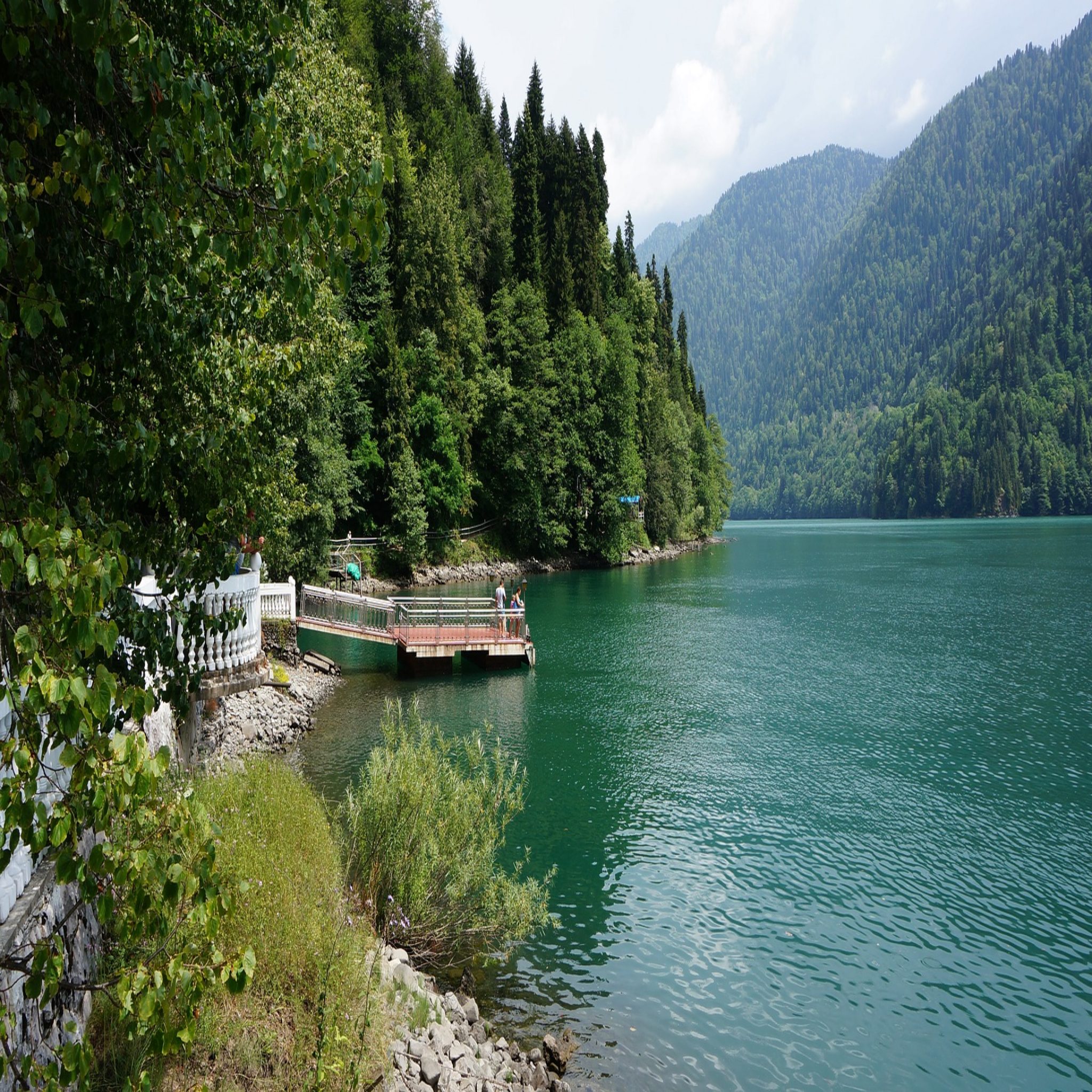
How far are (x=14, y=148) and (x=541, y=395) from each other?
195ft

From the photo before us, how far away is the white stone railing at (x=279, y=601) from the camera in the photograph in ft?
81.0

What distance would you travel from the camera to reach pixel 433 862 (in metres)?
9.41

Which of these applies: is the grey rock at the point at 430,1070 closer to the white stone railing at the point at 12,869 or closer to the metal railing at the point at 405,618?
the white stone railing at the point at 12,869

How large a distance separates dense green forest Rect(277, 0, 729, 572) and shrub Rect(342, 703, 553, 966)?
88.5ft

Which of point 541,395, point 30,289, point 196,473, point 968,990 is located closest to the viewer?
point 30,289

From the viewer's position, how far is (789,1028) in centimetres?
938

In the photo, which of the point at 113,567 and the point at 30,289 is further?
the point at 30,289

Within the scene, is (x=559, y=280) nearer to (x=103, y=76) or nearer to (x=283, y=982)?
(x=283, y=982)

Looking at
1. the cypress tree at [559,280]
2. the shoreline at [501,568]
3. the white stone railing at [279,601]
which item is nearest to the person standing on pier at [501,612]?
the white stone railing at [279,601]

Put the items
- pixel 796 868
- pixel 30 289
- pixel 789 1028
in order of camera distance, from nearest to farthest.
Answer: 1. pixel 30 289
2. pixel 789 1028
3. pixel 796 868

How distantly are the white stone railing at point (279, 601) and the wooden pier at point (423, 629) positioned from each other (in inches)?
69.3

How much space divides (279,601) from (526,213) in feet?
172

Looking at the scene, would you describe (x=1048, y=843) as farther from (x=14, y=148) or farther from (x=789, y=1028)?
(x=14, y=148)

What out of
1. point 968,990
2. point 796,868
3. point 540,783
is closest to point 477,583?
point 540,783
